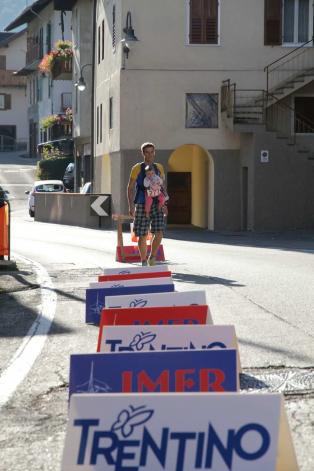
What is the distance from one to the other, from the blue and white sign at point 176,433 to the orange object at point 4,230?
499 inches

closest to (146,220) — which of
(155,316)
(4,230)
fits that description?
(4,230)

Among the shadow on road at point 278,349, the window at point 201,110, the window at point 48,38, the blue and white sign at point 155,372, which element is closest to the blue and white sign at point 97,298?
the shadow on road at point 278,349

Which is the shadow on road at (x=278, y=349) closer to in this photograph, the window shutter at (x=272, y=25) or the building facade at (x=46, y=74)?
the window shutter at (x=272, y=25)

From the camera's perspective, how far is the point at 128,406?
4.51m

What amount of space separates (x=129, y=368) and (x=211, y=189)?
31124 mm

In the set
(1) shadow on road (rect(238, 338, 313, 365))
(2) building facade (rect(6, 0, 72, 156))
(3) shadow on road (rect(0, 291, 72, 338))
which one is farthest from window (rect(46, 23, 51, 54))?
(1) shadow on road (rect(238, 338, 313, 365))

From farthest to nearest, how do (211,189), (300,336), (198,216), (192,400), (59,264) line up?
(198,216) → (211,189) → (59,264) → (300,336) → (192,400)

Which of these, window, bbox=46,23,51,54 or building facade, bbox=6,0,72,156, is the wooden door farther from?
window, bbox=46,23,51,54

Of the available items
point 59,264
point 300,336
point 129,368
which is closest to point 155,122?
point 59,264

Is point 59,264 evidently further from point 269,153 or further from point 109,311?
point 269,153

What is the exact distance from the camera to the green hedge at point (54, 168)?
204 feet

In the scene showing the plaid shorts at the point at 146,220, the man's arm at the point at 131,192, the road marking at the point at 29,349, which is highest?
the man's arm at the point at 131,192

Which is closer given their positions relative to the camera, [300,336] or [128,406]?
[128,406]

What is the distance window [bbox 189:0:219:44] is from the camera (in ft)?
117
